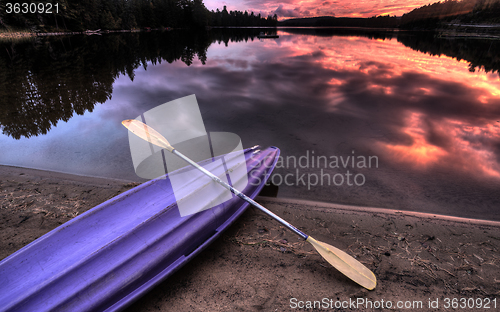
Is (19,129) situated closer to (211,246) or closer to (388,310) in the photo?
(211,246)

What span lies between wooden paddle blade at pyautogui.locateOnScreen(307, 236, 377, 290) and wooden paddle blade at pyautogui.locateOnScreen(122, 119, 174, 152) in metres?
3.89

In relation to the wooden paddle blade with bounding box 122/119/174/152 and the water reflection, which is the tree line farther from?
the wooden paddle blade with bounding box 122/119/174/152

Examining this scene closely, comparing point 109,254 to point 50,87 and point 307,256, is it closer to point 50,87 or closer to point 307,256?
point 307,256

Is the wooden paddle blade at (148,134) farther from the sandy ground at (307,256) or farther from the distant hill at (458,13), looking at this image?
the distant hill at (458,13)

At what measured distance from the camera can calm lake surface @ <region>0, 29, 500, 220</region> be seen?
5.43 meters

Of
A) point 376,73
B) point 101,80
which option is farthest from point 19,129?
point 376,73

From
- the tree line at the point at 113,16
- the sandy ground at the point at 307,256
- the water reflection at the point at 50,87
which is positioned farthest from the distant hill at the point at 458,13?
the water reflection at the point at 50,87

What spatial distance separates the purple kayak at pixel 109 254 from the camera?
2.26m

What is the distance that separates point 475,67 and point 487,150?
2168 centimetres

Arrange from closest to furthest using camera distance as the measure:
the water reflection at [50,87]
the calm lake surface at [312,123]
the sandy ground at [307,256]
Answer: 1. the sandy ground at [307,256]
2. the calm lake surface at [312,123]
3. the water reflection at [50,87]

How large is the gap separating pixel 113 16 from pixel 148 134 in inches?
3036

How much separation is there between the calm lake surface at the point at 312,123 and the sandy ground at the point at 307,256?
0.88 metres

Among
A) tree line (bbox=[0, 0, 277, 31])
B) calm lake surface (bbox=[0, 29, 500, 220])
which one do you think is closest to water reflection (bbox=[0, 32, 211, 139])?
calm lake surface (bbox=[0, 29, 500, 220])

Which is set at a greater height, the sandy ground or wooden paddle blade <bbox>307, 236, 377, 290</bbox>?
wooden paddle blade <bbox>307, 236, 377, 290</bbox>
